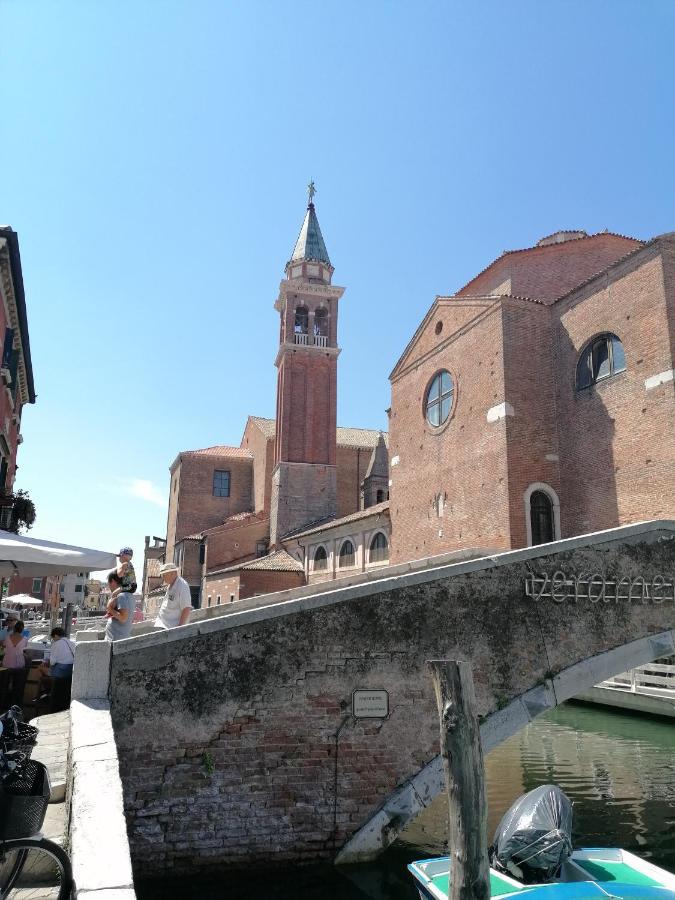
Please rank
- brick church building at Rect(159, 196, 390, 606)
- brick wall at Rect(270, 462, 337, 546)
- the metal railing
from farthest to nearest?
brick wall at Rect(270, 462, 337, 546) → brick church building at Rect(159, 196, 390, 606) → the metal railing

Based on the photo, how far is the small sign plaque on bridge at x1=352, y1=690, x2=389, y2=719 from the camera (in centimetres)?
702

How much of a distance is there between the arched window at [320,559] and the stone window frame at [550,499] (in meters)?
15.6

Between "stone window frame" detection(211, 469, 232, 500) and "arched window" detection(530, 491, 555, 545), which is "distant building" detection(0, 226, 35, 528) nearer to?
"arched window" detection(530, 491, 555, 545)

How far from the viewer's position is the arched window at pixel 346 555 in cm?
2595

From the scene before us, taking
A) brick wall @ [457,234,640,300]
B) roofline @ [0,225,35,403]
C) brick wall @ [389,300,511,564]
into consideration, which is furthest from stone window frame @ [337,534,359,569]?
roofline @ [0,225,35,403]

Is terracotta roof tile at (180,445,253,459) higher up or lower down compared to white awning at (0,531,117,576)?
higher up

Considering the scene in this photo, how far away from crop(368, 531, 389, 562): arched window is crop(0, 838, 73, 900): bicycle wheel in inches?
761

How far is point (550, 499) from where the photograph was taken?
47.2ft

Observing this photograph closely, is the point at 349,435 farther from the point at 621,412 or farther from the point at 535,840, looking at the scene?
the point at 535,840

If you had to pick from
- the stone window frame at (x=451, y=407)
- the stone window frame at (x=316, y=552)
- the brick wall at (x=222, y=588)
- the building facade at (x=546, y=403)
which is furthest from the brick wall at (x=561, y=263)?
the brick wall at (x=222, y=588)

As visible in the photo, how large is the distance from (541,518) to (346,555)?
43.2ft

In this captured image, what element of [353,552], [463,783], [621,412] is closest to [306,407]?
[353,552]

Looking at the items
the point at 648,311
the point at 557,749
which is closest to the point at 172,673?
the point at 557,749

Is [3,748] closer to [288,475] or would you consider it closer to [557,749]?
[557,749]
